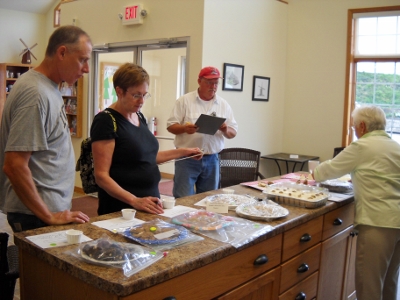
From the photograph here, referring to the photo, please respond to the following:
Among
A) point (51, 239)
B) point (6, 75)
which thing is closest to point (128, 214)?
point (51, 239)

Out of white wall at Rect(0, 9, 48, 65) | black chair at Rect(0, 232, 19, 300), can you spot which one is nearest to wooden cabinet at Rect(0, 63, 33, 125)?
white wall at Rect(0, 9, 48, 65)

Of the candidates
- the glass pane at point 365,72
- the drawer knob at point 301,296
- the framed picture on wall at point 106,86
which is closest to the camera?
the drawer knob at point 301,296

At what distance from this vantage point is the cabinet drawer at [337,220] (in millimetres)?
2195

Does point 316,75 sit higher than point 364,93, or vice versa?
point 316,75

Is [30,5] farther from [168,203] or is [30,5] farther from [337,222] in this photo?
[337,222]

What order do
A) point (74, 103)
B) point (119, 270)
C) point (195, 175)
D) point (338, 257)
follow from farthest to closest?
point (74, 103)
point (195, 175)
point (338, 257)
point (119, 270)

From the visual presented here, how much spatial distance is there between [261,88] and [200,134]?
1987mm

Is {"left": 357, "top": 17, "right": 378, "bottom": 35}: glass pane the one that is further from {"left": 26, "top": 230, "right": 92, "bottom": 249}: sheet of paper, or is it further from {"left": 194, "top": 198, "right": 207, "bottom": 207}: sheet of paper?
{"left": 26, "top": 230, "right": 92, "bottom": 249}: sheet of paper

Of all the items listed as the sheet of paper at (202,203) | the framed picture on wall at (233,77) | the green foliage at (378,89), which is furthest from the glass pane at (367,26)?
the sheet of paper at (202,203)

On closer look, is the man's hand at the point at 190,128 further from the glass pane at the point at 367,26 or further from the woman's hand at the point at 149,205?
the glass pane at the point at 367,26

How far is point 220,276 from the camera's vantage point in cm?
145

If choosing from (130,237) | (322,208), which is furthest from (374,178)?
(130,237)

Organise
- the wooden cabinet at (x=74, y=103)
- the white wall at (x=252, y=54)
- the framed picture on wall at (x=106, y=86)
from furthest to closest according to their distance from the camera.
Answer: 1. the wooden cabinet at (x=74, y=103)
2. the framed picture on wall at (x=106, y=86)
3. the white wall at (x=252, y=54)

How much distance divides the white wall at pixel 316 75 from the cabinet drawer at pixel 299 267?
3.13m
